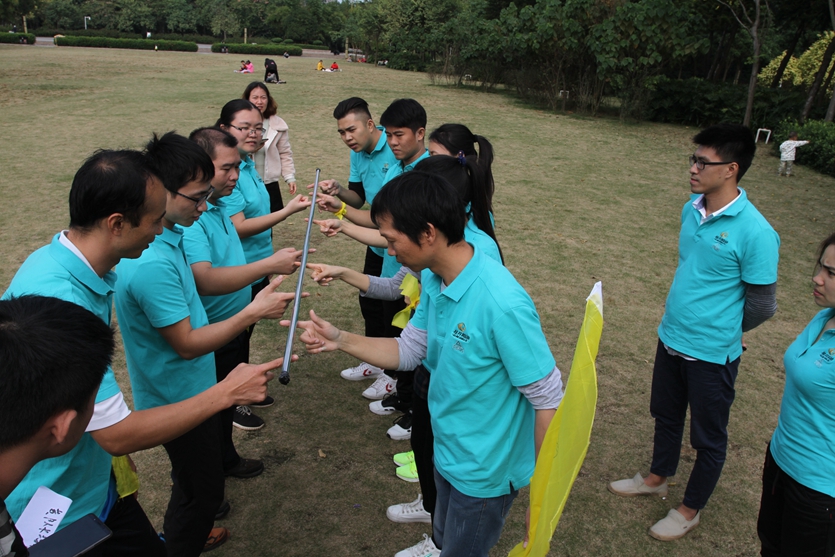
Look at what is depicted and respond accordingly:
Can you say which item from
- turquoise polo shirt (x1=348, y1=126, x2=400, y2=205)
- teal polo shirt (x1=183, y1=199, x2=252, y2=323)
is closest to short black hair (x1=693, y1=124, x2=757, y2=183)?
turquoise polo shirt (x1=348, y1=126, x2=400, y2=205)

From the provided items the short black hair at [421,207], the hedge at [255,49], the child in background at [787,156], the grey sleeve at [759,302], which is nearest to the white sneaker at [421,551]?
the short black hair at [421,207]

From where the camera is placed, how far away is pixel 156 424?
1.89 m

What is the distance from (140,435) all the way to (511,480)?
51.6 inches

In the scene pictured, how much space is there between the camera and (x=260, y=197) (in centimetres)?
420

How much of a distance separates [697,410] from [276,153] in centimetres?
485

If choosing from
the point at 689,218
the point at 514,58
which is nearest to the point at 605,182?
the point at 689,218

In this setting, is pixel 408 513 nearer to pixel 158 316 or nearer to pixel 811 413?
pixel 158 316

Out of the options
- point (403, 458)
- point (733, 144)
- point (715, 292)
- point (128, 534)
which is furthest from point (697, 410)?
point (128, 534)

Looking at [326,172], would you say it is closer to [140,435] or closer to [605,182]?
[605,182]

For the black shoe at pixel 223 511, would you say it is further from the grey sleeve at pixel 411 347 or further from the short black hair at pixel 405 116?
the short black hair at pixel 405 116

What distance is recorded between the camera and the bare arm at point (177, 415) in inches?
72.6

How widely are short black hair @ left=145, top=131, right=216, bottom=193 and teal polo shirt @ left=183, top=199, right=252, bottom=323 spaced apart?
0.44m

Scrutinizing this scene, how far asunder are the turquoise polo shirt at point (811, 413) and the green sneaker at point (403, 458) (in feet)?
6.67

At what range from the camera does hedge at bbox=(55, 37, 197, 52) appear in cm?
4341
